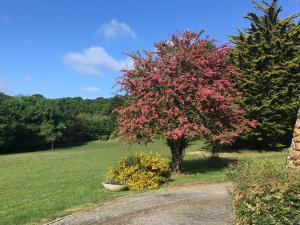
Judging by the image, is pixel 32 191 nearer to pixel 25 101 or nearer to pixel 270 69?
pixel 270 69

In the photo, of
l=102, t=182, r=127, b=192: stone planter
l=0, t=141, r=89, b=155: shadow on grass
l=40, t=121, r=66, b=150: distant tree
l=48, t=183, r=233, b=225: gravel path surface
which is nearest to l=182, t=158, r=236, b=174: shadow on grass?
l=102, t=182, r=127, b=192: stone planter

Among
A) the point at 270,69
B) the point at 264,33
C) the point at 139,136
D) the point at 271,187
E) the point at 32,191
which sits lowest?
the point at 32,191

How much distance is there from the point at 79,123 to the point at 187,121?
5258 centimetres

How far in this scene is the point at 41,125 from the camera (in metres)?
59.2

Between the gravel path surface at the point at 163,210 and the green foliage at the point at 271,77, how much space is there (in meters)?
15.0

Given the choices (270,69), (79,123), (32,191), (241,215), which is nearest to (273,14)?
(270,69)

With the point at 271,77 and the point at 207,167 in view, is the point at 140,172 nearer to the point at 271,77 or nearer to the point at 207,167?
the point at 207,167

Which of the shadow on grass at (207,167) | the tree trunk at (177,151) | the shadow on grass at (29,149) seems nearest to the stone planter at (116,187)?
the tree trunk at (177,151)

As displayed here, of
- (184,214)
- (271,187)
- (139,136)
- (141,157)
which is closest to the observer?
(271,187)

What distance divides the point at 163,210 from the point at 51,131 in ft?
165

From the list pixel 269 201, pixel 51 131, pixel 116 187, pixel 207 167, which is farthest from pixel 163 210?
pixel 51 131

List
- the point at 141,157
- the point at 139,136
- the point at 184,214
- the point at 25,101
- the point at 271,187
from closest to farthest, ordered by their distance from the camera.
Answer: the point at 271,187 → the point at 184,214 → the point at 141,157 → the point at 139,136 → the point at 25,101

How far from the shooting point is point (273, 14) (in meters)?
28.5

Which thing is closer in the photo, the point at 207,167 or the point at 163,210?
the point at 163,210
